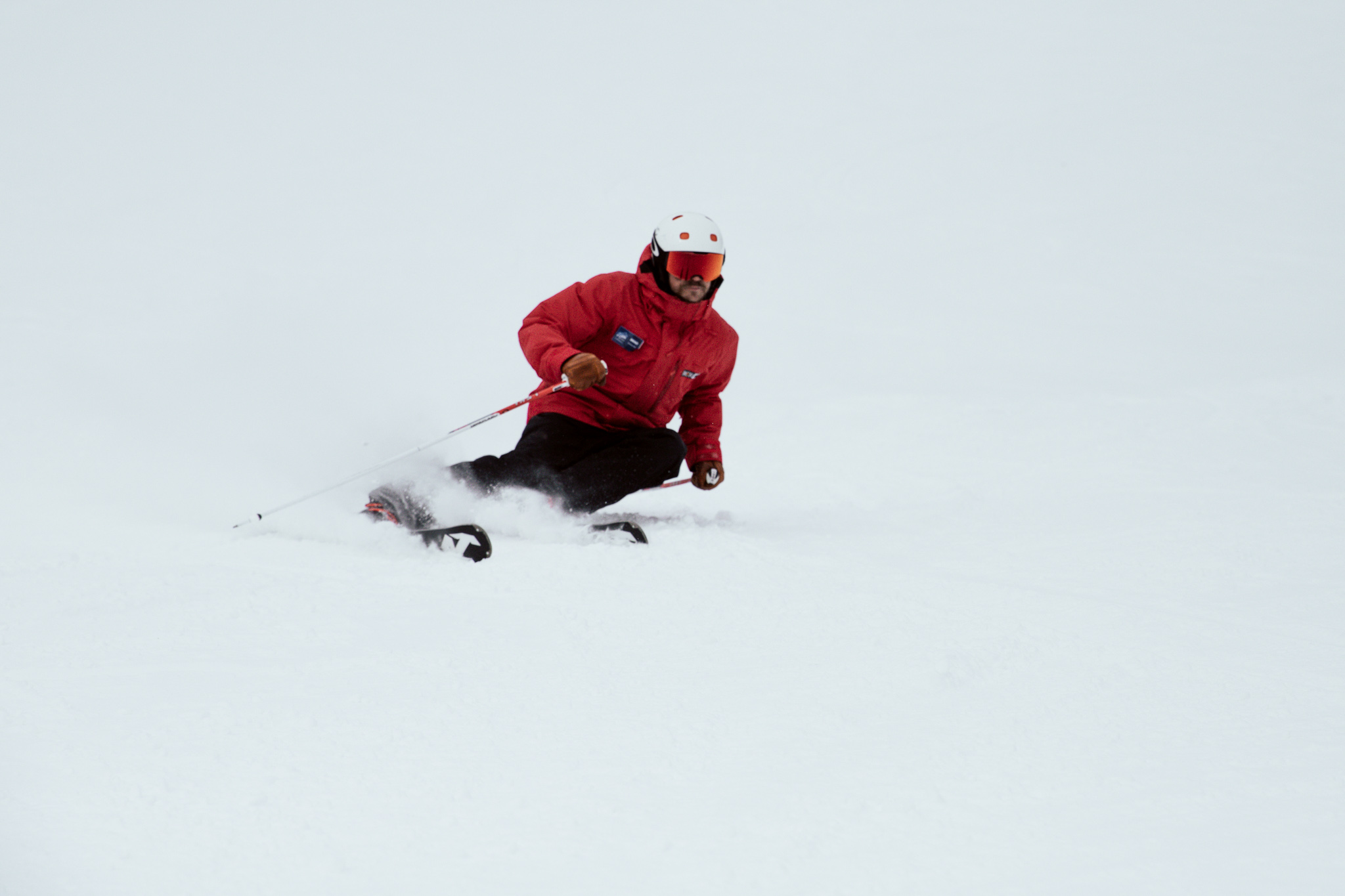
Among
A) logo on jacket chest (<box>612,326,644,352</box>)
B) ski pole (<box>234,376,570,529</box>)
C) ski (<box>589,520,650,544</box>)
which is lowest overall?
ski (<box>589,520,650,544</box>)

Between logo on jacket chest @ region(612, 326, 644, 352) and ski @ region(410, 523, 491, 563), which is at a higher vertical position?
logo on jacket chest @ region(612, 326, 644, 352)

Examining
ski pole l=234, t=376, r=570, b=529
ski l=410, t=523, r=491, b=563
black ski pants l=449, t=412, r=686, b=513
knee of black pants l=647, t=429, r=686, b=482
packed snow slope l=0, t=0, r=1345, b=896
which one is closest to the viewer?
packed snow slope l=0, t=0, r=1345, b=896

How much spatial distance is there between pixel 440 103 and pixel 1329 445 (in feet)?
42.4

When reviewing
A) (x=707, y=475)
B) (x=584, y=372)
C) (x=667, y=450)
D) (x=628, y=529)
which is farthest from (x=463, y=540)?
(x=707, y=475)

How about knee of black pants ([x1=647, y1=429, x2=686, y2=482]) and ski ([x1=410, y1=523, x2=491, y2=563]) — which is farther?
knee of black pants ([x1=647, y1=429, x2=686, y2=482])

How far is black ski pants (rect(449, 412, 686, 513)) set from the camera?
3.95m

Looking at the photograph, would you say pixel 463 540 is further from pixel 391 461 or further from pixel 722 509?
pixel 722 509

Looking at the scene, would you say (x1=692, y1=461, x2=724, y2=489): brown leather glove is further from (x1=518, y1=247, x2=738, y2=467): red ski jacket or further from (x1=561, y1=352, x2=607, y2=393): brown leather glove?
(x1=561, y1=352, x2=607, y2=393): brown leather glove

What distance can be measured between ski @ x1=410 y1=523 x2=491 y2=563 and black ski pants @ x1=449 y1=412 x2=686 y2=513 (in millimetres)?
435

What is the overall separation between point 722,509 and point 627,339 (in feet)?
4.53

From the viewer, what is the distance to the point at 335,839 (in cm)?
173

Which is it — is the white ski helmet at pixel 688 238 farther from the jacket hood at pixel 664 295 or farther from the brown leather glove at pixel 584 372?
the brown leather glove at pixel 584 372

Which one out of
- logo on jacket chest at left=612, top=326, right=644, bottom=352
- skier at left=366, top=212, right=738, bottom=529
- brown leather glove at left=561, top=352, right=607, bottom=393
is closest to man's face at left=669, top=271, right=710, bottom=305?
skier at left=366, top=212, right=738, bottom=529

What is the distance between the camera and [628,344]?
13.6ft
